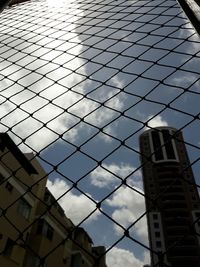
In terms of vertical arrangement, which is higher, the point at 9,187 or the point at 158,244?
the point at 9,187

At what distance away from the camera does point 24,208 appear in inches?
527

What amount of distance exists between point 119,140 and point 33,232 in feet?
45.0

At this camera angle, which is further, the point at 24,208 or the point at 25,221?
the point at 24,208

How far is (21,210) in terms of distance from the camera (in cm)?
1304

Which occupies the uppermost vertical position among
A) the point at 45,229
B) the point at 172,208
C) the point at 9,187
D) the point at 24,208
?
the point at 9,187

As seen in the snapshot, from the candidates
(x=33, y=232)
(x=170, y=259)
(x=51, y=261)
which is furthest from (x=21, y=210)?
(x=170, y=259)

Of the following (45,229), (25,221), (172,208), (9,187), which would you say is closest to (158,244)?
(172,208)

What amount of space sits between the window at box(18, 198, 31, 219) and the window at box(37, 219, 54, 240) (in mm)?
955

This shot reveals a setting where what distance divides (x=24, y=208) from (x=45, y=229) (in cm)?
182

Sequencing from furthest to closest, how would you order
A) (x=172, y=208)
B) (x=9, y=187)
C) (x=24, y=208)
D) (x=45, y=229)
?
(x=172, y=208)
(x=45, y=229)
(x=24, y=208)
(x=9, y=187)

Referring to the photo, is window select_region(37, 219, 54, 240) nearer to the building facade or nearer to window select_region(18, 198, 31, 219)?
the building facade

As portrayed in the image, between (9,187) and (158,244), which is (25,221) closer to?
(9,187)

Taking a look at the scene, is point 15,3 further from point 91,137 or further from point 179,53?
point 91,137

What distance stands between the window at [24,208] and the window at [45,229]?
95cm
